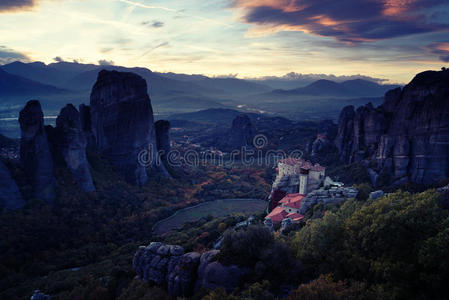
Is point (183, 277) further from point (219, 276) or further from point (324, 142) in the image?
point (324, 142)

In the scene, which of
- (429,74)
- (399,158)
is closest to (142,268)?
(399,158)

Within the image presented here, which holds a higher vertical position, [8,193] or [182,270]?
[8,193]

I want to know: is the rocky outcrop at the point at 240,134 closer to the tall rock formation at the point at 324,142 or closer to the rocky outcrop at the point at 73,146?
the tall rock formation at the point at 324,142

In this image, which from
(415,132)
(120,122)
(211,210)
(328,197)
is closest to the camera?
(328,197)

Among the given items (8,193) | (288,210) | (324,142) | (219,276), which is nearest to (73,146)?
(8,193)

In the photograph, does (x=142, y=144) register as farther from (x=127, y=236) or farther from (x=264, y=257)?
(x=264, y=257)

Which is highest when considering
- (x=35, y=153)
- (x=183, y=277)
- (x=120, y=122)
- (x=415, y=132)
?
(x=120, y=122)

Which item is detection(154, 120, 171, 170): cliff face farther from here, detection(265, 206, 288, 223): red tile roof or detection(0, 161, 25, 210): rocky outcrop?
detection(265, 206, 288, 223): red tile roof
